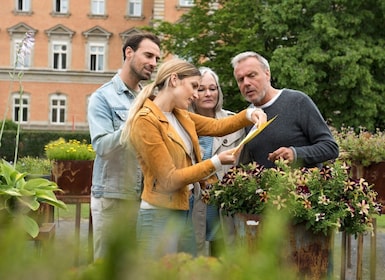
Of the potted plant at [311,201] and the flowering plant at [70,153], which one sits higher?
the flowering plant at [70,153]

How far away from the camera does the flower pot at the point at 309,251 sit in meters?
2.77

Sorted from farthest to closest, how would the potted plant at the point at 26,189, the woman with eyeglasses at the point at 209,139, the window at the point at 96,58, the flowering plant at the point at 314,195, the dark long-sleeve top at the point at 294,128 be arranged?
the window at the point at 96,58, the woman with eyeglasses at the point at 209,139, the dark long-sleeve top at the point at 294,128, the potted plant at the point at 26,189, the flowering plant at the point at 314,195

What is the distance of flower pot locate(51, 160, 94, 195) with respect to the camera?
4.79 meters

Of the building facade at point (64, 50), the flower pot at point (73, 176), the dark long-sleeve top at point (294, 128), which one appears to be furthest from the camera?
the building facade at point (64, 50)

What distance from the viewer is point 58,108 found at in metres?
42.3

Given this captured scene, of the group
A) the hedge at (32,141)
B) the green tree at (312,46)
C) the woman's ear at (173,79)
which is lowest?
the hedge at (32,141)

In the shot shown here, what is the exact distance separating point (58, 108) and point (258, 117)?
40.0 meters

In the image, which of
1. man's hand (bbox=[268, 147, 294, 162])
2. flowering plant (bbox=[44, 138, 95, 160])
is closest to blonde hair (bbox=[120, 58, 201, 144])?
man's hand (bbox=[268, 147, 294, 162])

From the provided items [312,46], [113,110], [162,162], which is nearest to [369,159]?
[113,110]

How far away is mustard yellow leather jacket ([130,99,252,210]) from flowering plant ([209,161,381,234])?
23cm

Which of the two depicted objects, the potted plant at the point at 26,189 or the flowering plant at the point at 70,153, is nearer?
the potted plant at the point at 26,189

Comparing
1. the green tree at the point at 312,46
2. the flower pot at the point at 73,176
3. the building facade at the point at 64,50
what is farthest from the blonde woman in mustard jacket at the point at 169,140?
the building facade at the point at 64,50

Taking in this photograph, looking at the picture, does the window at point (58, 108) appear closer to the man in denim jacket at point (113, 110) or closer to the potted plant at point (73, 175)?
the potted plant at point (73, 175)

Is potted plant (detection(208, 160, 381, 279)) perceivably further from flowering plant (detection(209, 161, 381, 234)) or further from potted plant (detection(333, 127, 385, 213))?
potted plant (detection(333, 127, 385, 213))
